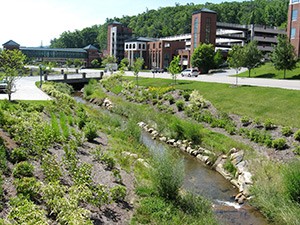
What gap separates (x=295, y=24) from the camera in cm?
5794

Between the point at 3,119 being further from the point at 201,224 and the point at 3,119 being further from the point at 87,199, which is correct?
the point at 201,224

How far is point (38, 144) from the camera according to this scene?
1345 cm

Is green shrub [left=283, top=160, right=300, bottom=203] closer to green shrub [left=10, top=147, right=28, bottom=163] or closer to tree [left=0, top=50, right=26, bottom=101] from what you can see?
green shrub [left=10, top=147, right=28, bottom=163]

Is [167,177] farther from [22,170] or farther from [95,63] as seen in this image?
[95,63]

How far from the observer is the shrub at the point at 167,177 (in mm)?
11500

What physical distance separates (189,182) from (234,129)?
25.0ft

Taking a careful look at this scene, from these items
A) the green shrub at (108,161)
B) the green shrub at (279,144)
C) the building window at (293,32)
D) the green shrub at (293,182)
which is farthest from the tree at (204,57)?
the green shrub at (293,182)

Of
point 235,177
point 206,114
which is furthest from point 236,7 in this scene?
point 235,177

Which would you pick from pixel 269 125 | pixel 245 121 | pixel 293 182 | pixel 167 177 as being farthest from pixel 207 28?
pixel 167 177

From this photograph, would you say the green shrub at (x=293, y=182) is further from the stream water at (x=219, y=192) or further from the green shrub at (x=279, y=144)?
the green shrub at (x=279, y=144)

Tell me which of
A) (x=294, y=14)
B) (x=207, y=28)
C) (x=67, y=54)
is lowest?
(x=67, y=54)

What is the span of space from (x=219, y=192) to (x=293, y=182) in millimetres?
3975

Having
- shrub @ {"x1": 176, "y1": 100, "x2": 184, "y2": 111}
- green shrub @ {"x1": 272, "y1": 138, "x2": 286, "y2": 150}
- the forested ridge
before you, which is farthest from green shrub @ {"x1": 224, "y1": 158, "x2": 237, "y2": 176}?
the forested ridge

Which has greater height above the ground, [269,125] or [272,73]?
[272,73]
